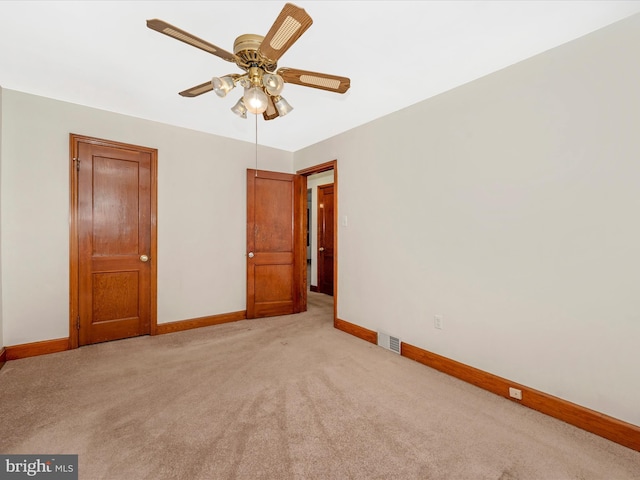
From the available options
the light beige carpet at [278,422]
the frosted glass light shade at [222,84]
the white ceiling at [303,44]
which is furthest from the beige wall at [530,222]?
the frosted glass light shade at [222,84]

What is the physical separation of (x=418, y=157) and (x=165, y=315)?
356cm

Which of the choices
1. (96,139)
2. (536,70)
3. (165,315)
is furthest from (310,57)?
(165,315)

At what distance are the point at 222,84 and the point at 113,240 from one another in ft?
8.60

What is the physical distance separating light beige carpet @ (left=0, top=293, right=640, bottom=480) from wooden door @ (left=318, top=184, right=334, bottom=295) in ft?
10.3

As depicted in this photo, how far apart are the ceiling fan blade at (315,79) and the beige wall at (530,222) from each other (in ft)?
4.30

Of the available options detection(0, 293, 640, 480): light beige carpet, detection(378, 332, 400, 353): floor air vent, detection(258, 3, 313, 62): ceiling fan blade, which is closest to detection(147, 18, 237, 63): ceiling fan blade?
detection(258, 3, 313, 62): ceiling fan blade

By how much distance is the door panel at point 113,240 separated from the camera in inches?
122

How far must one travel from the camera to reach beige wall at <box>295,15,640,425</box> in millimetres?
1738

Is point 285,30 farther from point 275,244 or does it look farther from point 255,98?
point 275,244

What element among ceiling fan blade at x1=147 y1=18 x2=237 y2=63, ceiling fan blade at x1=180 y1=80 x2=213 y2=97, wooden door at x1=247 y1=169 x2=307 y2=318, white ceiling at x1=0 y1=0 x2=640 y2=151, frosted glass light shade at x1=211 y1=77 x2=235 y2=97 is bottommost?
wooden door at x1=247 y1=169 x2=307 y2=318

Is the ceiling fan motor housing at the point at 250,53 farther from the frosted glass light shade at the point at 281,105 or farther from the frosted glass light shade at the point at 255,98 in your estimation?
the frosted glass light shade at the point at 281,105

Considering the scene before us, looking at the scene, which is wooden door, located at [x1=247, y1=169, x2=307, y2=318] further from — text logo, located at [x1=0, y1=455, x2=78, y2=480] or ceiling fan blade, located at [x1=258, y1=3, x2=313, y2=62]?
ceiling fan blade, located at [x1=258, y1=3, x2=313, y2=62]

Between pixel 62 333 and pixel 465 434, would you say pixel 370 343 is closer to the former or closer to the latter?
pixel 465 434

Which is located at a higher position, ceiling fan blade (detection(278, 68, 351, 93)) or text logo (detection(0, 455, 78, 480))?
ceiling fan blade (detection(278, 68, 351, 93))
